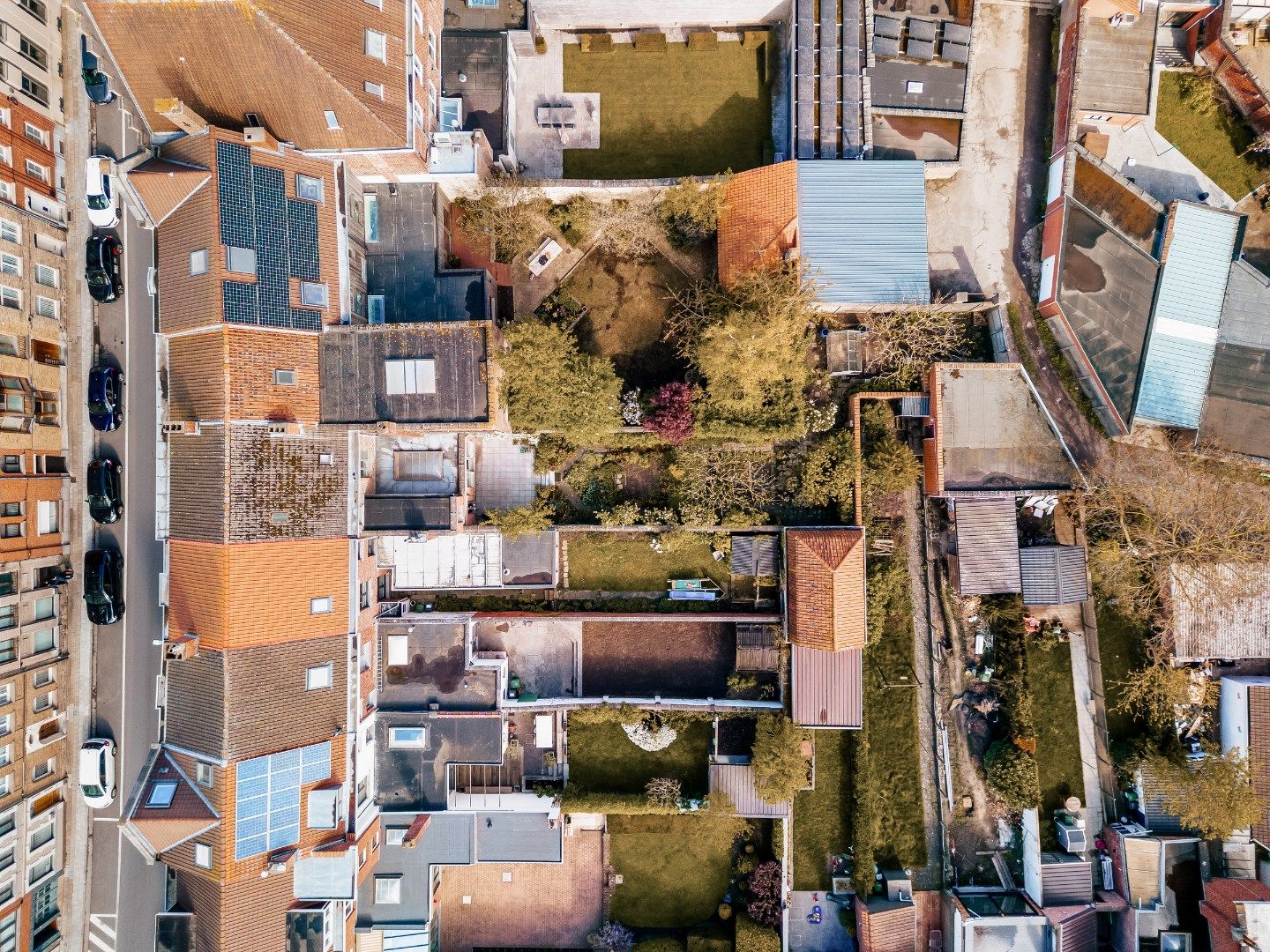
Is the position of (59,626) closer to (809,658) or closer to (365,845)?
(365,845)

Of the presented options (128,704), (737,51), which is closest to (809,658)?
(737,51)

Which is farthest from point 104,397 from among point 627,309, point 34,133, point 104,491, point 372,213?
point 627,309

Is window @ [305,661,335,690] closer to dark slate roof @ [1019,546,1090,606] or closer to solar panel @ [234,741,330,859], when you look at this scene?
solar panel @ [234,741,330,859]

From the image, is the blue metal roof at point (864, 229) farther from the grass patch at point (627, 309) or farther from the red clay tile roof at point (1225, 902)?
the red clay tile roof at point (1225, 902)

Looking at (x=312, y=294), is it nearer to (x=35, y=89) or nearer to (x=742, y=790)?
(x=35, y=89)

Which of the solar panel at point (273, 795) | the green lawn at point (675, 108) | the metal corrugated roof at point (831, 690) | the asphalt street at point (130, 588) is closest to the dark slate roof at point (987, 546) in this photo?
the metal corrugated roof at point (831, 690)

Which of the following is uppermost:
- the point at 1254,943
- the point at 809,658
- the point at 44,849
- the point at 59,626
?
the point at 59,626
